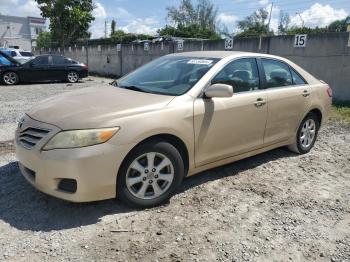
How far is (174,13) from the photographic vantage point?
6931cm

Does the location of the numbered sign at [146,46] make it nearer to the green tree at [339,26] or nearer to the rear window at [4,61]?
the rear window at [4,61]

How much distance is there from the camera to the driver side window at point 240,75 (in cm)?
419

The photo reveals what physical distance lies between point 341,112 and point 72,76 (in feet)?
39.0

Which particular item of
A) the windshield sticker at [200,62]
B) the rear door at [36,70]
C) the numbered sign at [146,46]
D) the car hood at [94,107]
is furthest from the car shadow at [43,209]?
the numbered sign at [146,46]

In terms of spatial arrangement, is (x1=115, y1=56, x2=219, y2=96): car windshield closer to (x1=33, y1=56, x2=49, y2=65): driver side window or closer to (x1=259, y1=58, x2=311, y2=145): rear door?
(x1=259, y1=58, x2=311, y2=145): rear door

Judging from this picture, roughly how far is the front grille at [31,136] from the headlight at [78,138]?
0.15m

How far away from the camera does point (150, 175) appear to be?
3.58 metres

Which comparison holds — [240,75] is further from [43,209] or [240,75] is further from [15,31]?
[15,31]

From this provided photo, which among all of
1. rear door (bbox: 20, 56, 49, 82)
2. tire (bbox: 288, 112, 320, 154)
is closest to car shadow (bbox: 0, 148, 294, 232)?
tire (bbox: 288, 112, 320, 154)

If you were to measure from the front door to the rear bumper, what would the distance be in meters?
0.97

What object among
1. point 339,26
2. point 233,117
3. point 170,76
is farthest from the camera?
point 339,26

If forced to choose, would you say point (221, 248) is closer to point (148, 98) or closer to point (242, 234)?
point (242, 234)

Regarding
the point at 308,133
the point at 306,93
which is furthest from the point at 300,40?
the point at 306,93

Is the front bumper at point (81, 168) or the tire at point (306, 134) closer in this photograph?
the front bumper at point (81, 168)
